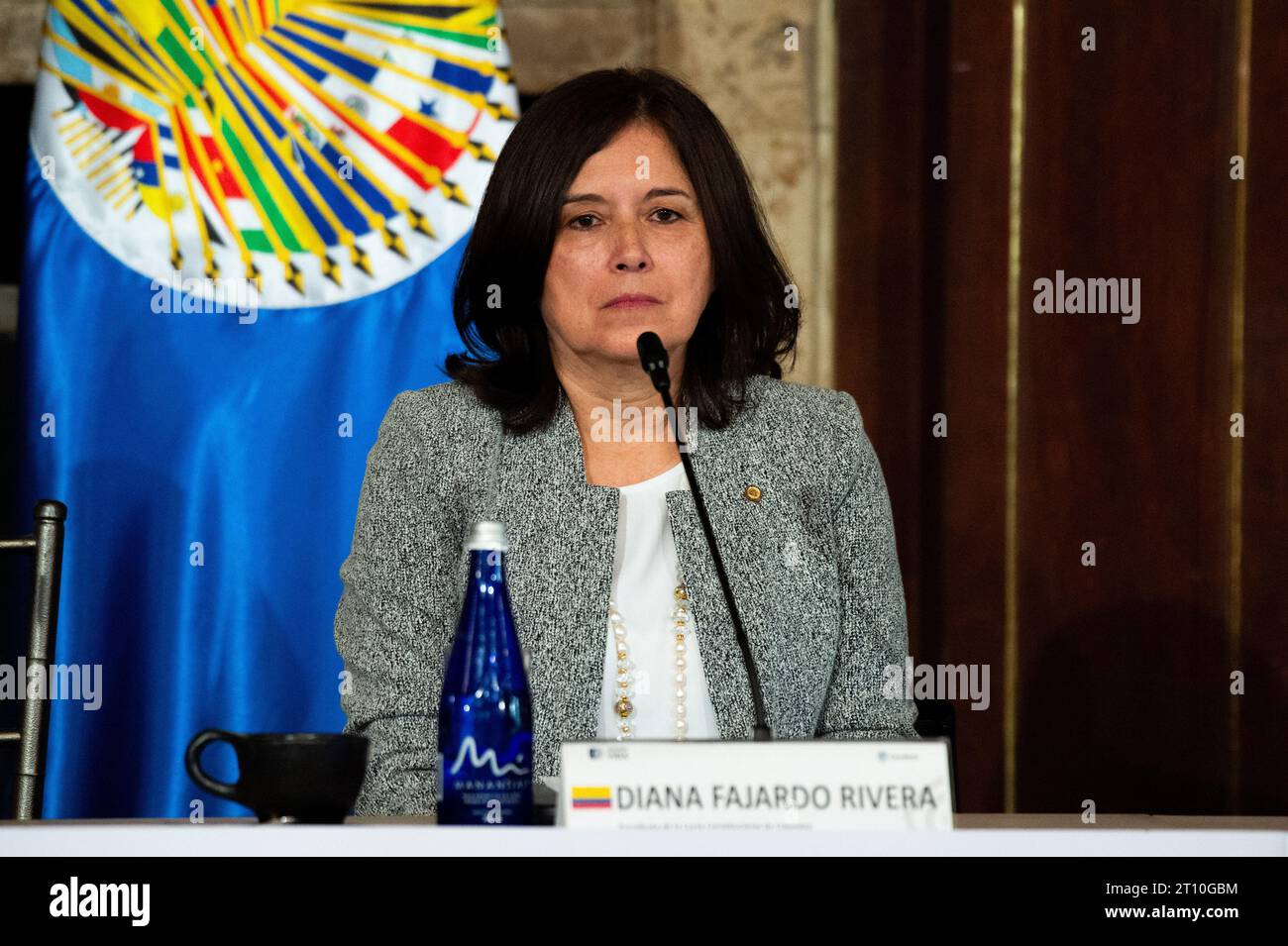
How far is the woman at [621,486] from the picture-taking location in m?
1.81

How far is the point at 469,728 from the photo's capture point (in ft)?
4.04

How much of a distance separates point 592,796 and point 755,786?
110 millimetres

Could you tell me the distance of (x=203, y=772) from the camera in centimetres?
115

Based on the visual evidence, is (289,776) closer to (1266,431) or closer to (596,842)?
(596,842)

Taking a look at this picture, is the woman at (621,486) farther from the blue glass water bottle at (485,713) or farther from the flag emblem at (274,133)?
the flag emblem at (274,133)

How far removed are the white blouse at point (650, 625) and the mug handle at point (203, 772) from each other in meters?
0.66

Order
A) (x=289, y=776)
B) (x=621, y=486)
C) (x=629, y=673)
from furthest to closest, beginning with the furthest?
(x=621, y=486) → (x=629, y=673) → (x=289, y=776)

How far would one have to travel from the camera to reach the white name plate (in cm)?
100

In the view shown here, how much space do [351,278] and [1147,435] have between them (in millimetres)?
1491

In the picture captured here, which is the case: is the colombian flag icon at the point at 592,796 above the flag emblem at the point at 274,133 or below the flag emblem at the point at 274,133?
below

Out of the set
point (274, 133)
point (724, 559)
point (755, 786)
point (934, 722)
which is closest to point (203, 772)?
point (755, 786)

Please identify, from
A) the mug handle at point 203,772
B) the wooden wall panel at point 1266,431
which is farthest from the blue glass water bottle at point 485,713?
the wooden wall panel at point 1266,431

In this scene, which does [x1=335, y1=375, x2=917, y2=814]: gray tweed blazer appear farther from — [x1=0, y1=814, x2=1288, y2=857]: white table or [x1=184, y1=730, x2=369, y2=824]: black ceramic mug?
[x1=0, y1=814, x2=1288, y2=857]: white table
